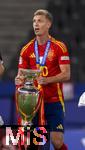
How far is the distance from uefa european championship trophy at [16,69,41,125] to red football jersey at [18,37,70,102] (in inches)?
23.3

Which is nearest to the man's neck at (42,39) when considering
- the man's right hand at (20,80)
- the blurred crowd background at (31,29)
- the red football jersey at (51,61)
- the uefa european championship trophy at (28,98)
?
the red football jersey at (51,61)

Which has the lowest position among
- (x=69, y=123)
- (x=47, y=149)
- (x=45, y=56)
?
(x=69, y=123)

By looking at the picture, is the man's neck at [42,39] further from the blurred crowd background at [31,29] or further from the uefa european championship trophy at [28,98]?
the blurred crowd background at [31,29]

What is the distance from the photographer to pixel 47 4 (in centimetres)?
1745

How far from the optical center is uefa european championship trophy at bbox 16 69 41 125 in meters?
7.25

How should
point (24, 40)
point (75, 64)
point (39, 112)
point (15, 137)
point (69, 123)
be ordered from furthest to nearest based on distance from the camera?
point (24, 40), point (75, 64), point (69, 123), point (39, 112), point (15, 137)

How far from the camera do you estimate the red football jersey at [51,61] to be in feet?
26.0

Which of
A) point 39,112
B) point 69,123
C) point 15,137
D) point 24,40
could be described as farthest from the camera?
point 24,40

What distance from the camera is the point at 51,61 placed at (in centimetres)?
792

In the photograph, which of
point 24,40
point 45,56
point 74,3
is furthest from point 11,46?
point 45,56

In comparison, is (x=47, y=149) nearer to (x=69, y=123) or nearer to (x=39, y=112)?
(x=39, y=112)

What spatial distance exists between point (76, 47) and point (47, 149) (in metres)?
9.23

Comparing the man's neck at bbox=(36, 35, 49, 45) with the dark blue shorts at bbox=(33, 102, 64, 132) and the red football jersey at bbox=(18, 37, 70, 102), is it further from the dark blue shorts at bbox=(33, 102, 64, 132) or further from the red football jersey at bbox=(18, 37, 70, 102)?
the dark blue shorts at bbox=(33, 102, 64, 132)

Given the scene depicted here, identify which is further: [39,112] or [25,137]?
[39,112]
